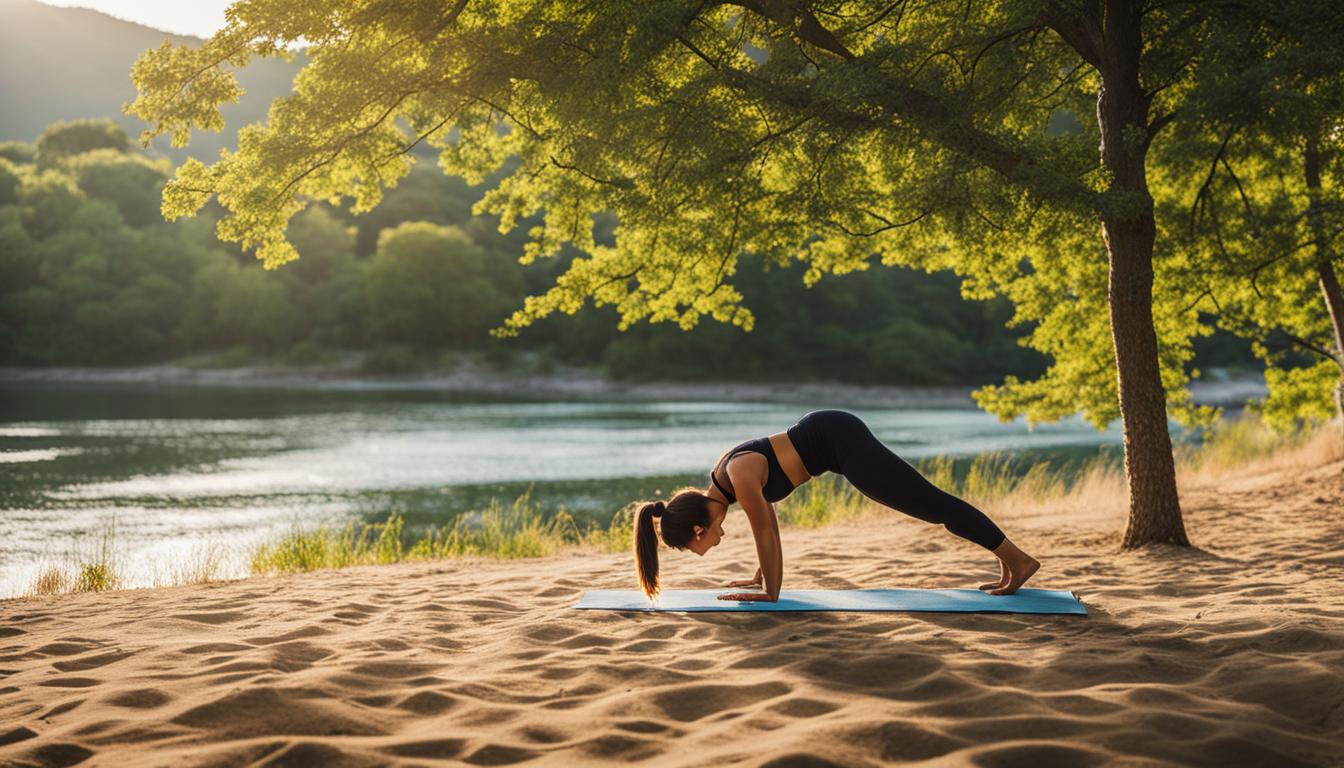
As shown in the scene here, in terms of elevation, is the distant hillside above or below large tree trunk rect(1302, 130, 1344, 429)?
above

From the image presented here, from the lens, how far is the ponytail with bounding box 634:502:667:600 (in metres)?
5.20

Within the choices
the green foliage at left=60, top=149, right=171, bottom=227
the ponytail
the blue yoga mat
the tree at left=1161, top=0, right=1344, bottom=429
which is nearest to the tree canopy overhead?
the tree at left=1161, top=0, right=1344, bottom=429

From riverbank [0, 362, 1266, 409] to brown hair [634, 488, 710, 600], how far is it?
195 feet

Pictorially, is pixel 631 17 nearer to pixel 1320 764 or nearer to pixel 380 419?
pixel 1320 764

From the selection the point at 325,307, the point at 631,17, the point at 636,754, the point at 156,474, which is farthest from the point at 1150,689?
the point at 325,307

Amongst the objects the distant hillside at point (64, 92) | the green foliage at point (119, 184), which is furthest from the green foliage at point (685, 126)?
the distant hillside at point (64, 92)

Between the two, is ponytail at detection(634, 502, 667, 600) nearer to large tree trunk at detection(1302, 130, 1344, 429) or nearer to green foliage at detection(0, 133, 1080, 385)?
large tree trunk at detection(1302, 130, 1344, 429)

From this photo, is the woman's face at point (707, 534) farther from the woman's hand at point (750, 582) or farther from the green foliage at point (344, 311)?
the green foliage at point (344, 311)

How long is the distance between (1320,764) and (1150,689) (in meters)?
0.70

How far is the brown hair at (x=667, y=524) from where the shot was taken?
5.15 meters

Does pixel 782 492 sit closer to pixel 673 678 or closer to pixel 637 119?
pixel 673 678

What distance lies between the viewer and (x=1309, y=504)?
9.91 m

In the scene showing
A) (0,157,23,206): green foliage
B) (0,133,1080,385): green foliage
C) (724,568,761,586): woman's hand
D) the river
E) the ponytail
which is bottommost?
the river

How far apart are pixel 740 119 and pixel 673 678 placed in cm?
562
